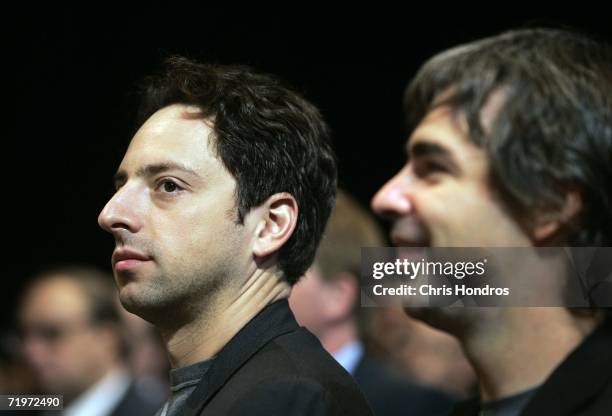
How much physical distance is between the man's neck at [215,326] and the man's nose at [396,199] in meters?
0.36

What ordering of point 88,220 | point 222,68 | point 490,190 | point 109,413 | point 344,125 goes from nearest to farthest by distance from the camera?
point 490,190
point 222,68
point 109,413
point 88,220
point 344,125

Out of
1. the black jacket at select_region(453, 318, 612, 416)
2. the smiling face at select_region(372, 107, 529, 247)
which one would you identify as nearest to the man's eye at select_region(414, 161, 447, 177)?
the smiling face at select_region(372, 107, 529, 247)

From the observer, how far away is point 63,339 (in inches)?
127

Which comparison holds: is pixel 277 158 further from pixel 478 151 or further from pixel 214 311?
pixel 478 151

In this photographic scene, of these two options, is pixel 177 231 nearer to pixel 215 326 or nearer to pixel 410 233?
pixel 215 326

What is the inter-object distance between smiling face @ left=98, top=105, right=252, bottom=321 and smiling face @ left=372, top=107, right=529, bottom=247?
356 mm

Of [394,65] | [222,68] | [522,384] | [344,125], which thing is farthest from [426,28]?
[522,384]

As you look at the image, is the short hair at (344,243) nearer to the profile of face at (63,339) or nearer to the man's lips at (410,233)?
the profile of face at (63,339)

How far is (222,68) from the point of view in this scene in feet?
7.07

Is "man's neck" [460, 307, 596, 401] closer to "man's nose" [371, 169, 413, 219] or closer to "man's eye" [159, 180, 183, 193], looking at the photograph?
"man's nose" [371, 169, 413, 219]

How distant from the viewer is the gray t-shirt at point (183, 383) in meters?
1.96

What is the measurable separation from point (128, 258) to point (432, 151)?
2.05 ft

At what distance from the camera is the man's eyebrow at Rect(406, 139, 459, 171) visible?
169 centimetres

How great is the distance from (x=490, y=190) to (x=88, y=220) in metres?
1.85
